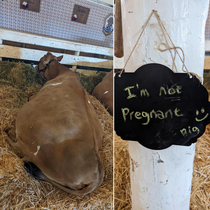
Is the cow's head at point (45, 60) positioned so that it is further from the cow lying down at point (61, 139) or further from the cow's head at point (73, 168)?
the cow's head at point (73, 168)

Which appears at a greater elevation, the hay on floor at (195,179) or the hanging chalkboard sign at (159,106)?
the hanging chalkboard sign at (159,106)

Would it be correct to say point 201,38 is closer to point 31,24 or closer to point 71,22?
point 71,22

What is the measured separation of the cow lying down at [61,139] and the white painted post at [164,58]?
257mm

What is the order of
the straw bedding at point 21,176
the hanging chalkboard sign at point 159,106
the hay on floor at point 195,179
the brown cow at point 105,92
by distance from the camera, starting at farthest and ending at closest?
the brown cow at point 105,92
the hay on floor at point 195,179
the straw bedding at point 21,176
the hanging chalkboard sign at point 159,106

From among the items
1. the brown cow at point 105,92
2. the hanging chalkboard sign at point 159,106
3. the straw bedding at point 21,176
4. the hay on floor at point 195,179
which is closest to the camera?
the hanging chalkboard sign at point 159,106

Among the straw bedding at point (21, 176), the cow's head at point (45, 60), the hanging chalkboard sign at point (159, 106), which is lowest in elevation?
the straw bedding at point (21, 176)

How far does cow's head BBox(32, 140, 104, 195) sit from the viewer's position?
0.92 metres

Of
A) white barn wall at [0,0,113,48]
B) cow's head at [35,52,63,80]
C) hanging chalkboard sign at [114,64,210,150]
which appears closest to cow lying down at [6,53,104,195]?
cow's head at [35,52,63,80]

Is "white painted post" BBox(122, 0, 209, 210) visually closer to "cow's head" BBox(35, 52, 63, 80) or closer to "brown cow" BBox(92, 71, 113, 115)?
"brown cow" BBox(92, 71, 113, 115)

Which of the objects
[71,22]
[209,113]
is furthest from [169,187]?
[71,22]

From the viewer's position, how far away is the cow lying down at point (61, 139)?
0.93m

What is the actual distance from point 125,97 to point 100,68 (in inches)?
Result: 27.1

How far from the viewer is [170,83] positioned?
1.94ft

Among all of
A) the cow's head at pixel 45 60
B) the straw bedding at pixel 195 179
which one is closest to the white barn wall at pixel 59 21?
the cow's head at pixel 45 60
